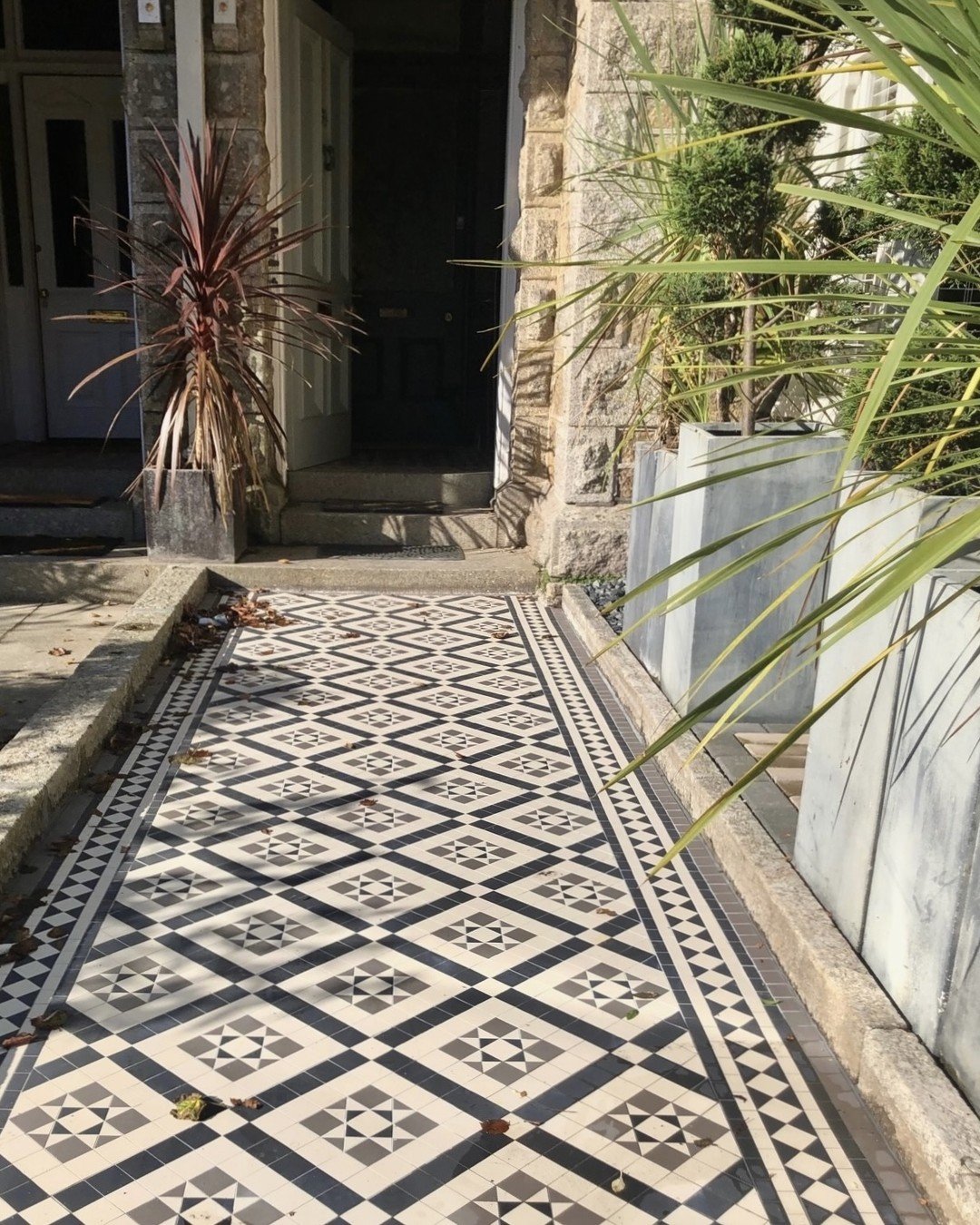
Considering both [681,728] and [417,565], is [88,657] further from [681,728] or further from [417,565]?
[681,728]

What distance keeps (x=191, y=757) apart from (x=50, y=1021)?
4.45 feet

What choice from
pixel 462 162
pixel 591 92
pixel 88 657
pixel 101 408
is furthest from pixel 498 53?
pixel 88 657

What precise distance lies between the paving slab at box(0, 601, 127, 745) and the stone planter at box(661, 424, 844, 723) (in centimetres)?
219

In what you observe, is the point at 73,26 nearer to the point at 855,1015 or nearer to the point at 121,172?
the point at 121,172

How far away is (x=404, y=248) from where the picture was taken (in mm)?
7902

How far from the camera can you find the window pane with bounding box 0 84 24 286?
727 centimetres

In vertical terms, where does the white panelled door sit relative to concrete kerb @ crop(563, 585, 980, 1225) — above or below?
above

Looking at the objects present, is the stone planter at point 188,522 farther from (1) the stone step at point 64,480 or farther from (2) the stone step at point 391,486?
(1) the stone step at point 64,480

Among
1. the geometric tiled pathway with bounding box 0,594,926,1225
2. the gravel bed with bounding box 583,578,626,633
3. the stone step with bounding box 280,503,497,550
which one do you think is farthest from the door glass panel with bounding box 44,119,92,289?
the geometric tiled pathway with bounding box 0,594,926,1225

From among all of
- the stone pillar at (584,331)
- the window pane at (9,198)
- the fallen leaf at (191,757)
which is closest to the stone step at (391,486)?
the stone pillar at (584,331)

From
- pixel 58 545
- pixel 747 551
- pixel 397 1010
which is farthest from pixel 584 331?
pixel 397 1010

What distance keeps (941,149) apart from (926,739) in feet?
4.49

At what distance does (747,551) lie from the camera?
146 inches

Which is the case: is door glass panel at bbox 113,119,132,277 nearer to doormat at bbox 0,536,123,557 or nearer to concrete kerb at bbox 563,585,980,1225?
doormat at bbox 0,536,123,557
